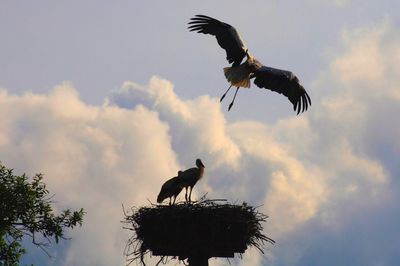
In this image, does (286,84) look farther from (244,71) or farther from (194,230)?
(194,230)

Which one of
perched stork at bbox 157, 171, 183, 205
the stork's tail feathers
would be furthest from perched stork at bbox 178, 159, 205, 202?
the stork's tail feathers

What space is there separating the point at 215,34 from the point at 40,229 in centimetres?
696

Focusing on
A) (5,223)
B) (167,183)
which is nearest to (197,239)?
(167,183)

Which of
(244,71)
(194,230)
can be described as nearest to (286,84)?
(244,71)

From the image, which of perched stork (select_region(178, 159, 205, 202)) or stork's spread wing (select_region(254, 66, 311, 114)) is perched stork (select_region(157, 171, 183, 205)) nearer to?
perched stork (select_region(178, 159, 205, 202))

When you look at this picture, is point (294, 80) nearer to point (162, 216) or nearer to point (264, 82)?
point (264, 82)

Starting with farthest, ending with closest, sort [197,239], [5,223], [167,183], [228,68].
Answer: [5,223] < [228,68] < [167,183] < [197,239]

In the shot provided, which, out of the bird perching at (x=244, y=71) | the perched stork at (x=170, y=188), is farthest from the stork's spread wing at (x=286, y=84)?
the perched stork at (x=170, y=188)

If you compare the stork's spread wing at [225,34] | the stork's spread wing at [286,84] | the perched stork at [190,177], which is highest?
the stork's spread wing at [225,34]

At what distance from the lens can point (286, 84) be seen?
1761 centimetres

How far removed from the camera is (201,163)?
684 inches

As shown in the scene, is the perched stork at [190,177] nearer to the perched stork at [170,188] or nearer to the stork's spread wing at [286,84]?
the perched stork at [170,188]

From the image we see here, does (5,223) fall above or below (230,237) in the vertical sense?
above

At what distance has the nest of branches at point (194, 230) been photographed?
1358 centimetres
